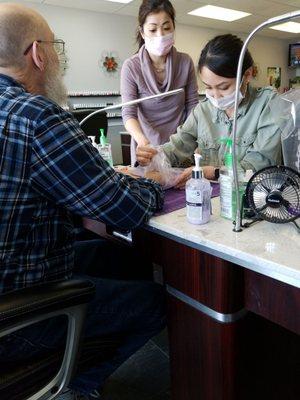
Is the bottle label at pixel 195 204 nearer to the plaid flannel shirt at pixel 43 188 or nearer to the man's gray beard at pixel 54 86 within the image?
the plaid flannel shirt at pixel 43 188

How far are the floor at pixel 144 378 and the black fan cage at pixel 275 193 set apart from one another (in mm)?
888

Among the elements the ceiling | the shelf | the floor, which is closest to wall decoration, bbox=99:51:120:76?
the shelf

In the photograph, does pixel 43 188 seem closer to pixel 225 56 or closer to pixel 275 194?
pixel 275 194

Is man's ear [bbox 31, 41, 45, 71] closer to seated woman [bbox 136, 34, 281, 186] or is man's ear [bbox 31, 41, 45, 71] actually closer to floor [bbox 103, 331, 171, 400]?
seated woman [bbox 136, 34, 281, 186]

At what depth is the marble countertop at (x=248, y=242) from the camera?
646 mm

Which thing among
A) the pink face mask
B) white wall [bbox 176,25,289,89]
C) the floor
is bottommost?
the floor

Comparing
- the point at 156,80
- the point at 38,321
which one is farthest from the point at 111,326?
the point at 156,80

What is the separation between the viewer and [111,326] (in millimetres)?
910

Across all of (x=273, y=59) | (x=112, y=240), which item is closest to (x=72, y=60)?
(x=112, y=240)

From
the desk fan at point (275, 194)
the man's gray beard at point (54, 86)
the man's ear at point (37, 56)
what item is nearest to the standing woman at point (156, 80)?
the man's gray beard at point (54, 86)

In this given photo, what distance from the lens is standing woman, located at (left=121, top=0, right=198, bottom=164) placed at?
164 centimetres

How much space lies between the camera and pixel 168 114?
1.80m

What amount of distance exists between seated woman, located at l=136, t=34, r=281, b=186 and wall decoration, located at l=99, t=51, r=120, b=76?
13.6 feet

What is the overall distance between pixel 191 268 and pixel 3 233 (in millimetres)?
450
